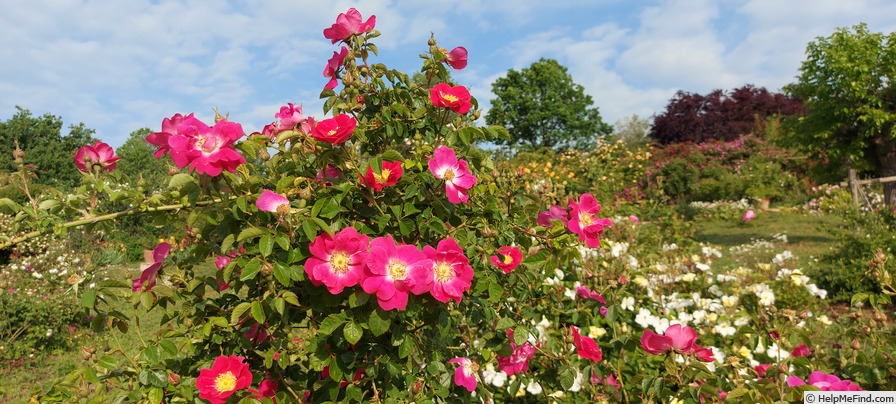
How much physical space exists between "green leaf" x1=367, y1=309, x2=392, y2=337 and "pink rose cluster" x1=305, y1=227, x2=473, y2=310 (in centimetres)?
5

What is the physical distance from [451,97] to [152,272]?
34.6 inches

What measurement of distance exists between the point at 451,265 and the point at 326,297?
1.01 ft

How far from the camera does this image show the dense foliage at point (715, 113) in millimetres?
25419

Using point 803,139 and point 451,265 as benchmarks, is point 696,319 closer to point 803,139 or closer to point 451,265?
point 451,265

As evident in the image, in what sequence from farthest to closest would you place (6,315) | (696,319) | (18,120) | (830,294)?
(18,120)
(830,294)
(6,315)
(696,319)

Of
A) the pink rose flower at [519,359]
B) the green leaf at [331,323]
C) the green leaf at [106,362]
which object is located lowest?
the pink rose flower at [519,359]

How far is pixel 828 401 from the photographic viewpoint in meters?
1.59

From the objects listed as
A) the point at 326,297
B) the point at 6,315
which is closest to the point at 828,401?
the point at 326,297

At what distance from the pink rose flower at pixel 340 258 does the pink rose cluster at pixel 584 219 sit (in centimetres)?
65

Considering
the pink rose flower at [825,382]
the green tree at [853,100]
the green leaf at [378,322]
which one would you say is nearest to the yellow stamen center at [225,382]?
the green leaf at [378,322]

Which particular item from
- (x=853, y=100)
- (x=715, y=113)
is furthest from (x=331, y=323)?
(x=715, y=113)

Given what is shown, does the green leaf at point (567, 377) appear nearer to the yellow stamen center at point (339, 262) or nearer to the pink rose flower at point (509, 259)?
the pink rose flower at point (509, 259)

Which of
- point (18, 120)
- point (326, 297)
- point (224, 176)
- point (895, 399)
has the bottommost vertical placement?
point (895, 399)

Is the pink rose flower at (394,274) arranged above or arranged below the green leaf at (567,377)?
above
